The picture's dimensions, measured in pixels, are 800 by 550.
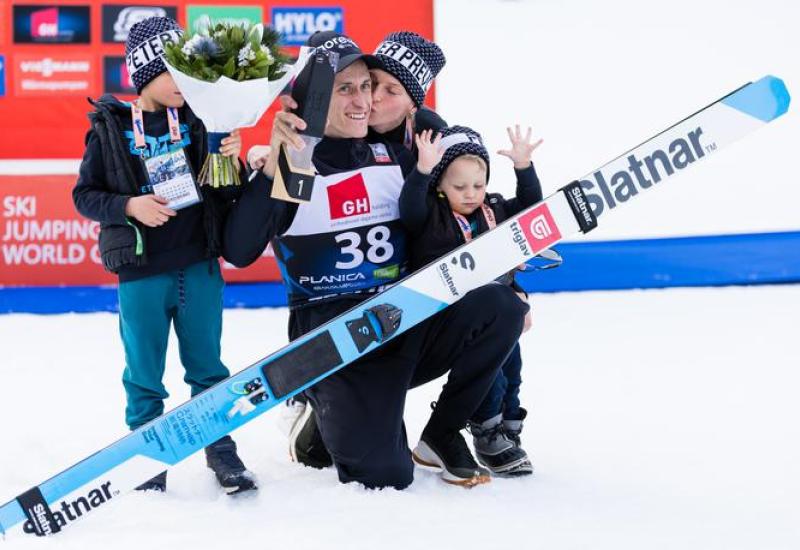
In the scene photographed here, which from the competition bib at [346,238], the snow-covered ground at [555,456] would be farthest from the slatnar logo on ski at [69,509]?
the competition bib at [346,238]

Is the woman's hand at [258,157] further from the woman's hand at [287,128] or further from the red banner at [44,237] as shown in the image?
the red banner at [44,237]

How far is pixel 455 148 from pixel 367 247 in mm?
320

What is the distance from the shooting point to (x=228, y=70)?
6.64ft

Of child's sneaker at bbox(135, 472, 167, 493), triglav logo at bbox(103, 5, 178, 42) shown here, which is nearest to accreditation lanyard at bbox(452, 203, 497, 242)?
child's sneaker at bbox(135, 472, 167, 493)

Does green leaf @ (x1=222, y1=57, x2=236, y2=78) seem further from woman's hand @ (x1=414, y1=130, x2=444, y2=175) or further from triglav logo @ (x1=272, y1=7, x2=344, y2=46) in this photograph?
triglav logo @ (x1=272, y1=7, x2=344, y2=46)

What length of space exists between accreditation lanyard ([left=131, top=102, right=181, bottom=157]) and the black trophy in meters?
0.37

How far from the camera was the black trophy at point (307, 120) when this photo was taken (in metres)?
2.03

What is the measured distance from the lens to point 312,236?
2395 mm

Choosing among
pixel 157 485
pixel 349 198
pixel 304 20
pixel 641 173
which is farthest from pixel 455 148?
pixel 304 20

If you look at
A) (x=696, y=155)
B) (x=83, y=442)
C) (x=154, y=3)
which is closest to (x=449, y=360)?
(x=696, y=155)

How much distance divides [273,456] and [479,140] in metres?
0.96

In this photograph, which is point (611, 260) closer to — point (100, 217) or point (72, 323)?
point (72, 323)

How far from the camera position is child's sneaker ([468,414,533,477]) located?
244 centimetres

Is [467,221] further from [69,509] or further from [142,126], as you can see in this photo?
[69,509]
